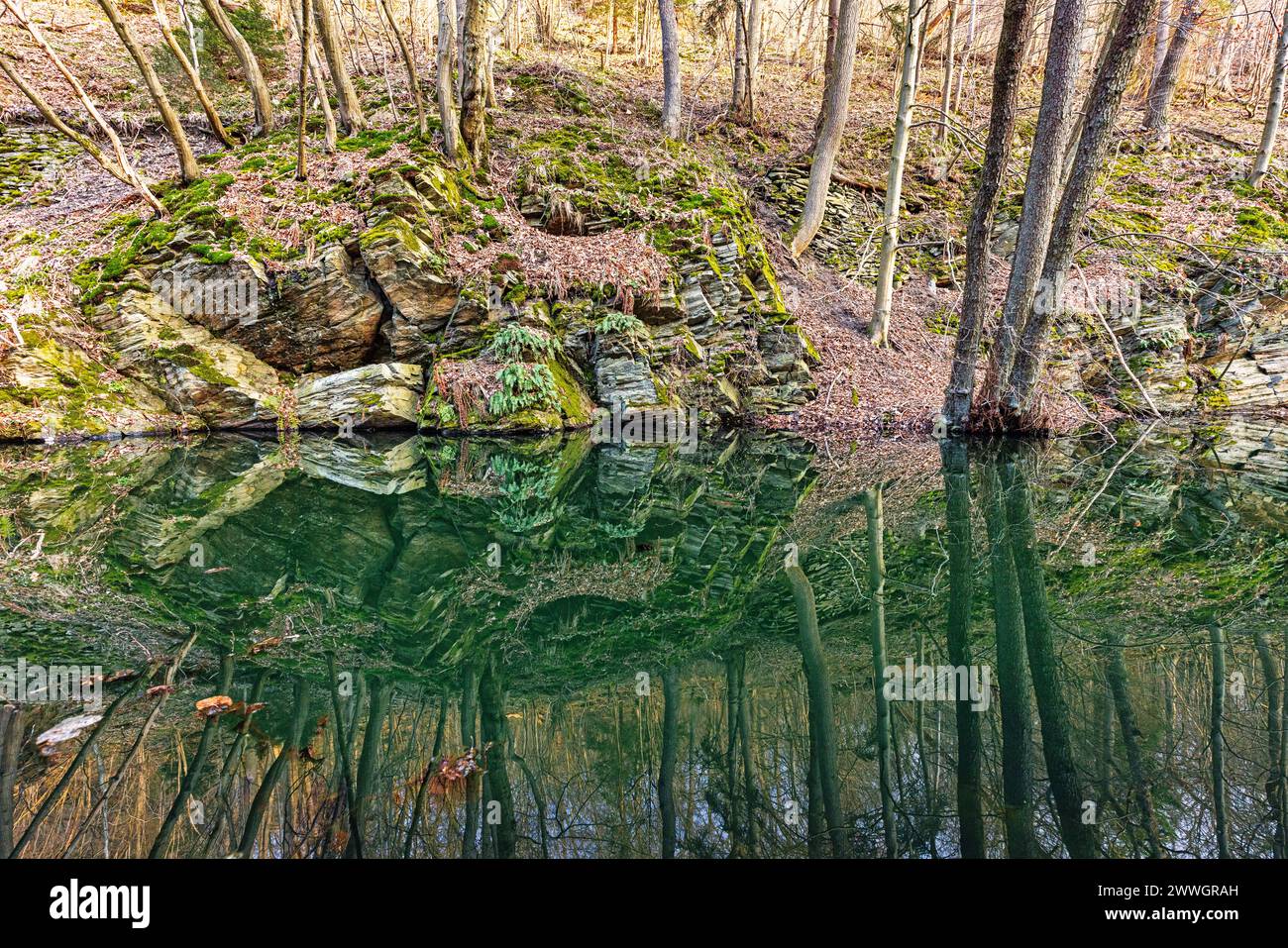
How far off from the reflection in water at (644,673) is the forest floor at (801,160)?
6.12 meters

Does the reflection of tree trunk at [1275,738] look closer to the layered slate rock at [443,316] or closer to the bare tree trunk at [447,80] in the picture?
the layered slate rock at [443,316]

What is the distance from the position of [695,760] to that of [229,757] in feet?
5.85

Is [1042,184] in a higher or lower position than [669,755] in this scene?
higher

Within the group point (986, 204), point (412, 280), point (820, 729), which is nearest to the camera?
point (820, 729)

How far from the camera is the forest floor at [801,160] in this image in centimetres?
1190

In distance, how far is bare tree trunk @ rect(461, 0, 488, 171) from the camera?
12344mm

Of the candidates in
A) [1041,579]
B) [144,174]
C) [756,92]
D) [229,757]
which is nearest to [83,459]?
[144,174]

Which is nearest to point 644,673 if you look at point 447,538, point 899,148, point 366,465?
point 447,538

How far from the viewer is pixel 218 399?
36.4ft

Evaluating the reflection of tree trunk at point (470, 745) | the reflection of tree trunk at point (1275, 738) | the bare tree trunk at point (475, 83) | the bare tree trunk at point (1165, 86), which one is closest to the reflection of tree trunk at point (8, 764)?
the reflection of tree trunk at point (470, 745)

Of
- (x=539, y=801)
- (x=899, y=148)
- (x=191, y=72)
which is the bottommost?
(x=539, y=801)

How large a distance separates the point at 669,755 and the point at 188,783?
5.78ft

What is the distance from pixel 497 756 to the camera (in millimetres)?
2732

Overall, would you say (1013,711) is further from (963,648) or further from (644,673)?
(644,673)
